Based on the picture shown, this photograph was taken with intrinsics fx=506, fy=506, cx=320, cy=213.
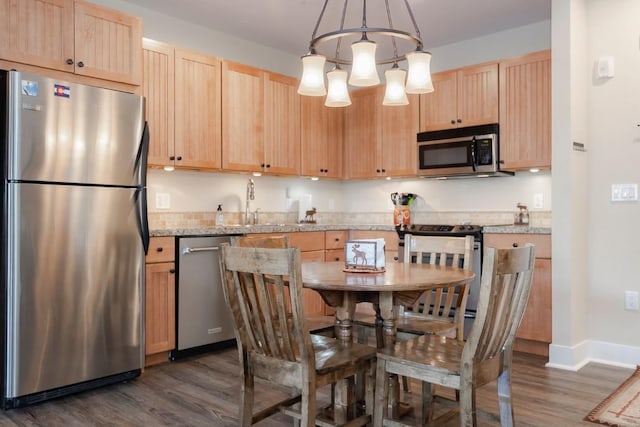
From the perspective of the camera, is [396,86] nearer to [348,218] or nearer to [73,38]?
[73,38]

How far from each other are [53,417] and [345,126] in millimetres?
3660

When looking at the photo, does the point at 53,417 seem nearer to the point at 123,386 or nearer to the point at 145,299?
the point at 123,386

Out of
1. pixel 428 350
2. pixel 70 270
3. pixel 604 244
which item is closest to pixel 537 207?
pixel 604 244

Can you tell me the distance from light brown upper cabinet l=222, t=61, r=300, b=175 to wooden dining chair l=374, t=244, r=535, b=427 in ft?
8.36

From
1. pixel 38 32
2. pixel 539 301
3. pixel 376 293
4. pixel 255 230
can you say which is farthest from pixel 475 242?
pixel 38 32

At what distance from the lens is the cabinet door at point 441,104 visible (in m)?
4.38

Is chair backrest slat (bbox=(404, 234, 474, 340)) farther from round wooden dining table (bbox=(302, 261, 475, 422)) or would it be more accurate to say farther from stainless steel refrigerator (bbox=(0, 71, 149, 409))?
stainless steel refrigerator (bbox=(0, 71, 149, 409))

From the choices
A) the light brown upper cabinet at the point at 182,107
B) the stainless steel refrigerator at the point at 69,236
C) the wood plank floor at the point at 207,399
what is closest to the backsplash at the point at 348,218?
the light brown upper cabinet at the point at 182,107

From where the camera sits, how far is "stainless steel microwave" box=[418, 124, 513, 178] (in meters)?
4.10

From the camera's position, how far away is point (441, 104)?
4457 mm

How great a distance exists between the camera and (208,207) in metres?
4.30

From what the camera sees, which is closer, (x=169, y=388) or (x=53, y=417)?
(x=53, y=417)

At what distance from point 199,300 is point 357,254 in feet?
5.39

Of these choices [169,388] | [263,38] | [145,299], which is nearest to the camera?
[169,388]
